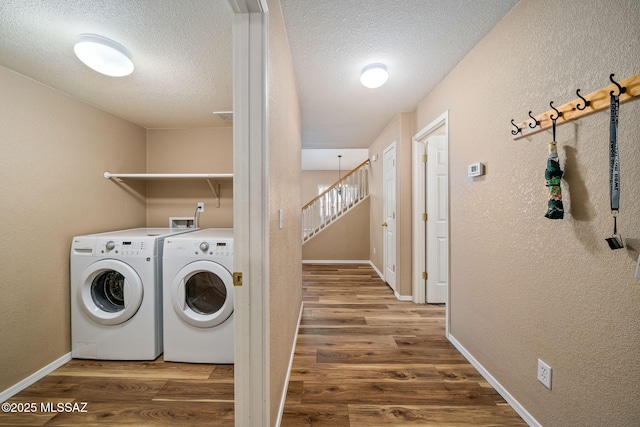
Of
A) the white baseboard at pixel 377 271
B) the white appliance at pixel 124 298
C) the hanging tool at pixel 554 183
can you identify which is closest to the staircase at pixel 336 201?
the white baseboard at pixel 377 271

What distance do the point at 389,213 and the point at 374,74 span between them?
2.30 m

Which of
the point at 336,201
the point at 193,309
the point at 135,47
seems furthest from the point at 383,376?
the point at 336,201

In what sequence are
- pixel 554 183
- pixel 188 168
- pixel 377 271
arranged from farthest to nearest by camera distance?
pixel 377 271 → pixel 188 168 → pixel 554 183

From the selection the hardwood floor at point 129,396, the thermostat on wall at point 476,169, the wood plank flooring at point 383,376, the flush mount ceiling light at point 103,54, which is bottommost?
the hardwood floor at point 129,396

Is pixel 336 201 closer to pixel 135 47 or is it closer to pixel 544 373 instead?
pixel 135 47

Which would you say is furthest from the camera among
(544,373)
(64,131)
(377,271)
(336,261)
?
(336,261)

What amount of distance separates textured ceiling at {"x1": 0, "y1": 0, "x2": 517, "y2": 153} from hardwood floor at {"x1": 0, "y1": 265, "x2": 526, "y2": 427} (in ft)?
7.05

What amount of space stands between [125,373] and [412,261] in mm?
3051

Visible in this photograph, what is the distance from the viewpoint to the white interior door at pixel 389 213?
3.62m

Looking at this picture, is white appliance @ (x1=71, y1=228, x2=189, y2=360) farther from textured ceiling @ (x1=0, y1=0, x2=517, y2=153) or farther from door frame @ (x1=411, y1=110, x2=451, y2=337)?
door frame @ (x1=411, y1=110, x2=451, y2=337)

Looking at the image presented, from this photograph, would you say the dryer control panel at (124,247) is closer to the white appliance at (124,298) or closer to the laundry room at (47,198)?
the white appliance at (124,298)

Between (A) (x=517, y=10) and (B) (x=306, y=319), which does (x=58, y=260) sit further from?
(A) (x=517, y=10)

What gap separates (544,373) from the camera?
4.37 feet

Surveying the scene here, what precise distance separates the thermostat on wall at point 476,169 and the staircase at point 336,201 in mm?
3608
